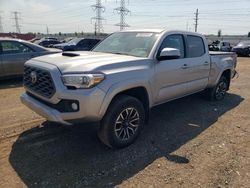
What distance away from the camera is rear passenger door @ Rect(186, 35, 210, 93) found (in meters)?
5.45

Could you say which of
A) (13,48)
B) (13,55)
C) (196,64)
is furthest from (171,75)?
(13,48)

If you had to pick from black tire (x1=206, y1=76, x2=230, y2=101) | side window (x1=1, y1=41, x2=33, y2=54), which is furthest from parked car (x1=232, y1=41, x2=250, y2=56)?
side window (x1=1, y1=41, x2=33, y2=54)

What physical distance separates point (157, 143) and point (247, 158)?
1.38m

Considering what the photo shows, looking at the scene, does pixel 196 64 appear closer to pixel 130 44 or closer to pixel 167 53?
pixel 167 53

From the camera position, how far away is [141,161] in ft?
12.5

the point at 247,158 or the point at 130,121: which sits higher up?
the point at 130,121

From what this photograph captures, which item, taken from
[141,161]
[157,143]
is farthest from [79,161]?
[157,143]

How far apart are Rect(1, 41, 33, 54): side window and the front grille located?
4.94m

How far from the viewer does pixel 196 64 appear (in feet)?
18.4

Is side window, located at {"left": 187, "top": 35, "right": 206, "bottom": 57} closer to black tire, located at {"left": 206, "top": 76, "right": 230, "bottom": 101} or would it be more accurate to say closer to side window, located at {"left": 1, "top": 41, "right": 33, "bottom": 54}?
black tire, located at {"left": 206, "top": 76, "right": 230, "bottom": 101}

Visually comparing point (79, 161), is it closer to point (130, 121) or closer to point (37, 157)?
point (37, 157)

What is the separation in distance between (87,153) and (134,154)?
705 mm

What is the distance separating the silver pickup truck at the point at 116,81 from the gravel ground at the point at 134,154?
296 millimetres

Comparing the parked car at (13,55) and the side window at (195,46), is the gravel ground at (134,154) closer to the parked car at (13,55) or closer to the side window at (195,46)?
the side window at (195,46)
